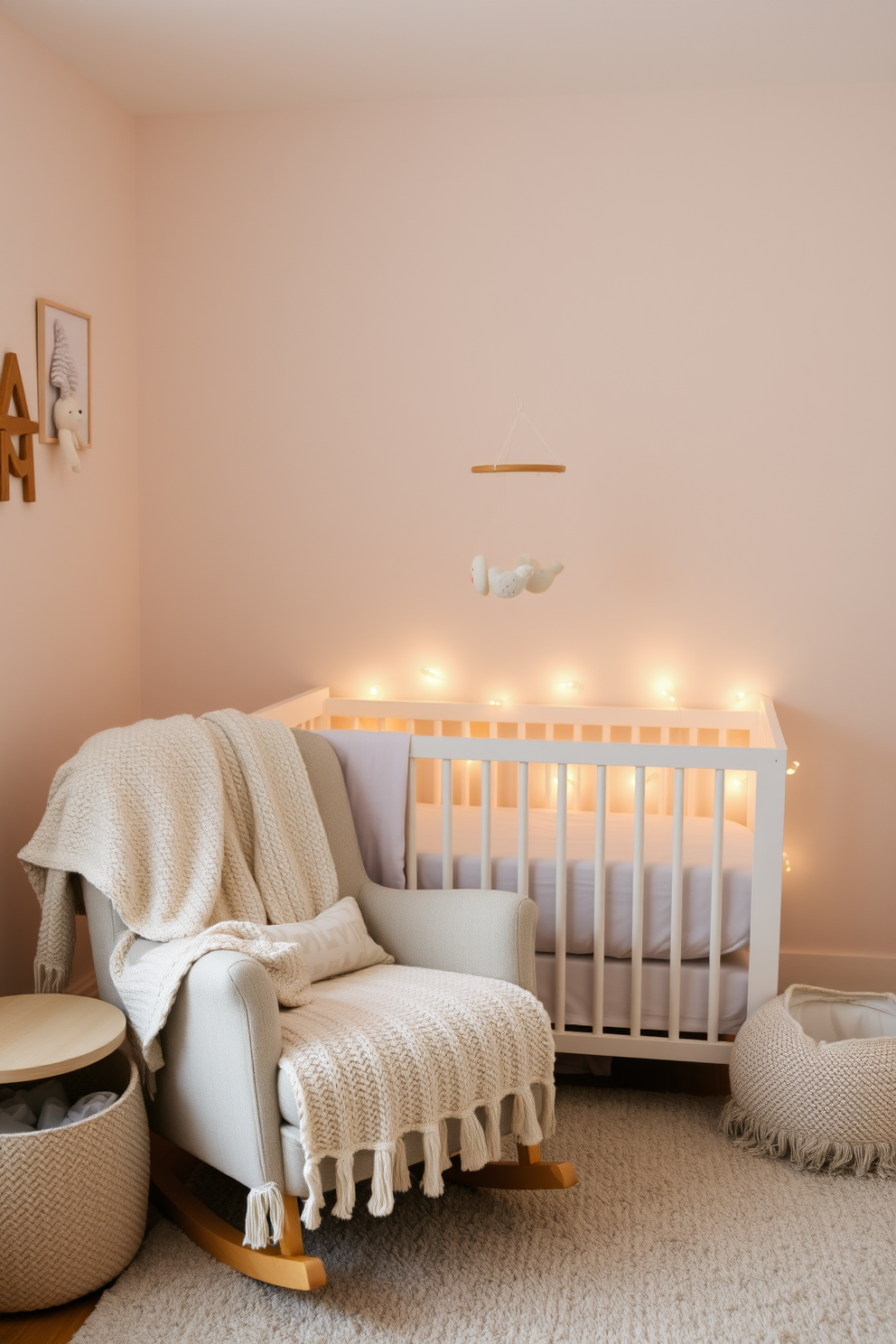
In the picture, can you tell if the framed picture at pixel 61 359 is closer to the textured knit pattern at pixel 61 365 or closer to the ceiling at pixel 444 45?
the textured knit pattern at pixel 61 365

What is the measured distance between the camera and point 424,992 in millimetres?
1880

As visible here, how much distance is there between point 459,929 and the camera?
6.83 feet

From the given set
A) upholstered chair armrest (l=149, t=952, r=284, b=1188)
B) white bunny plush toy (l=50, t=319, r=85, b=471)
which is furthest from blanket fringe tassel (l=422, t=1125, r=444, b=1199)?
white bunny plush toy (l=50, t=319, r=85, b=471)

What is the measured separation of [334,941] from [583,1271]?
69 centimetres

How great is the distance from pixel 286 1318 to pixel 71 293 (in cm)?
228

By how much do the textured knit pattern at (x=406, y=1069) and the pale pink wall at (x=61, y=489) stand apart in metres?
A: 0.99

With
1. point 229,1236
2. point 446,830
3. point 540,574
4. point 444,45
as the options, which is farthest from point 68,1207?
point 444,45

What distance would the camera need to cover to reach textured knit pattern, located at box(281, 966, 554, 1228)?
1.61 meters

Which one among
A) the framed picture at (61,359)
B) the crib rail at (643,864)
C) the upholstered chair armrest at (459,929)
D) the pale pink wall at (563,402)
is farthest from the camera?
the pale pink wall at (563,402)

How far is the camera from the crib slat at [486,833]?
2.30 m

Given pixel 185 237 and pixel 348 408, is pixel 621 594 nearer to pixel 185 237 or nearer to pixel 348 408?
pixel 348 408

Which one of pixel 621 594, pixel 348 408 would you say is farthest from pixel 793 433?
pixel 348 408

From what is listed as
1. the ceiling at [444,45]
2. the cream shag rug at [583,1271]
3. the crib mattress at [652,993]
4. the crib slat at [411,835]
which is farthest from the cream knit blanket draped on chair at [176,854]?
the ceiling at [444,45]

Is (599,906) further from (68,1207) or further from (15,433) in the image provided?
(15,433)
